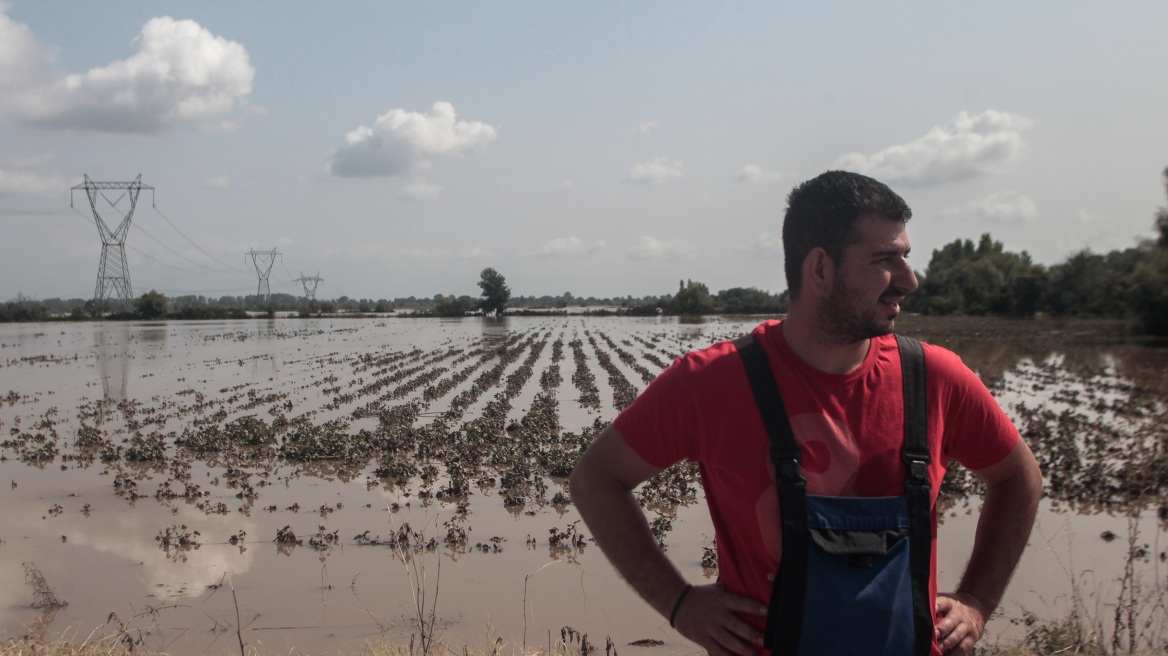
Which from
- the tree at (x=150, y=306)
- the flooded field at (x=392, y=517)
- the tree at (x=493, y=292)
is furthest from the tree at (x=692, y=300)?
the flooded field at (x=392, y=517)

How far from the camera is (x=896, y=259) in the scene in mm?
2143

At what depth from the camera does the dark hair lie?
2.12 metres

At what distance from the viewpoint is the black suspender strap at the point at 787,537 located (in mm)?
1950

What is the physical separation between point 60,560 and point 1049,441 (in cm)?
1364

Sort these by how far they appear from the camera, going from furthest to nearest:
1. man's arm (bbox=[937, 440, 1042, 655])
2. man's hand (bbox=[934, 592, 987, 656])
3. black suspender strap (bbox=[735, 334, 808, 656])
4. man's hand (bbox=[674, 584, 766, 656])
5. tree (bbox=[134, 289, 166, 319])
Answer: tree (bbox=[134, 289, 166, 319]), man's arm (bbox=[937, 440, 1042, 655]), man's hand (bbox=[934, 592, 987, 656]), man's hand (bbox=[674, 584, 766, 656]), black suspender strap (bbox=[735, 334, 808, 656])

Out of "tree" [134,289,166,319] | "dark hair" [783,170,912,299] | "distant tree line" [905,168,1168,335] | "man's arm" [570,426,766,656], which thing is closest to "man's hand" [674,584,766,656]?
"man's arm" [570,426,766,656]

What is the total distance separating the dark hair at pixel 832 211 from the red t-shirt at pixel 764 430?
0.75 ft

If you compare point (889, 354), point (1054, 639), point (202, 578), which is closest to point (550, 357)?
point (202, 578)

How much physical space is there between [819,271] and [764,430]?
45cm

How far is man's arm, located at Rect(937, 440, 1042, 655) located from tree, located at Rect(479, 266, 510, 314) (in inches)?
4365

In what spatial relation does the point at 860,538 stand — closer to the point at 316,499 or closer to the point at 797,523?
the point at 797,523

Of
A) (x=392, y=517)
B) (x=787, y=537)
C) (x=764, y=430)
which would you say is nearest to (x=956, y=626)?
(x=787, y=537)

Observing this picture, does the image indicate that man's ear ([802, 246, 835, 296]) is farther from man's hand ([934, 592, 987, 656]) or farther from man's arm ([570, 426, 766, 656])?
man's hand ([934, 592, 987, 656])

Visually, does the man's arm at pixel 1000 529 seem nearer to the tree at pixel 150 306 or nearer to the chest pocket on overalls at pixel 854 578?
the chest pocket on overalls at pixel 854 578
